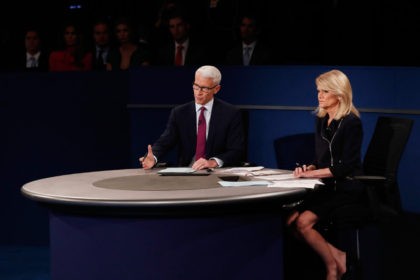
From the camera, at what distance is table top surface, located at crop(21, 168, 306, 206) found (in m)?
A: 3.34

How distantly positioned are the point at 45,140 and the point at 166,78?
3.77 ft

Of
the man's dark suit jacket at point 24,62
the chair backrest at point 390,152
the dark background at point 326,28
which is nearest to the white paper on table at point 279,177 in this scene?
the chair backrest at point 390,152

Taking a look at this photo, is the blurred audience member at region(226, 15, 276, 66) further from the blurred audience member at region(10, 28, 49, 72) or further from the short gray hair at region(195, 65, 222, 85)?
the blurred audience member at region(10, 28, 49, 72)

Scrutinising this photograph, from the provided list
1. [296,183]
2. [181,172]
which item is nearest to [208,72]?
[181,172]

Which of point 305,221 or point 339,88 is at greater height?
point 339,88

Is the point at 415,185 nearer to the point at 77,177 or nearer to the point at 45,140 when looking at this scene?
the point at 77,177

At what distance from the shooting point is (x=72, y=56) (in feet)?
23.0

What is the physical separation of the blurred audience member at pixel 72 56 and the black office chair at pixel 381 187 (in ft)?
10.3

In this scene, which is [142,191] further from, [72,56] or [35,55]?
[35,55]

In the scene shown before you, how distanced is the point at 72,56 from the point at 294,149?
247cm

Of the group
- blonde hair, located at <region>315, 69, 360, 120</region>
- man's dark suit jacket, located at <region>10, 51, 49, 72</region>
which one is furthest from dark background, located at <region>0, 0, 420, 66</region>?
blonde hair, located at <region>315, 69, 360, 120</region>

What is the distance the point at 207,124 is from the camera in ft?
16.3

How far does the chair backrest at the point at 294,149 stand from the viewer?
17.8 feet

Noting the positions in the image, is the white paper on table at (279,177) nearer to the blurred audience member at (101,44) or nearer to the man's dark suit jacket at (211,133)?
the man's dark suit jacket at (211,133)
